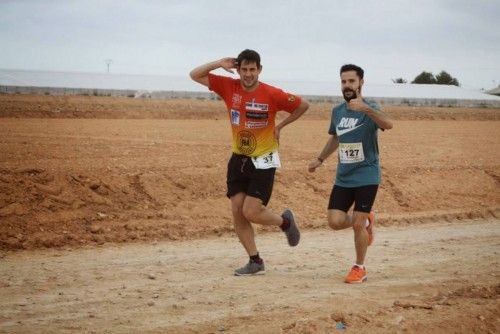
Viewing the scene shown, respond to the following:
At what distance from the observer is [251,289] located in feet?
22.7

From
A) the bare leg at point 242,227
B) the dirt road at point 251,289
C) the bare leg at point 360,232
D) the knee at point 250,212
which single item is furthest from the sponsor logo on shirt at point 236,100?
the dirt road at point 251,289

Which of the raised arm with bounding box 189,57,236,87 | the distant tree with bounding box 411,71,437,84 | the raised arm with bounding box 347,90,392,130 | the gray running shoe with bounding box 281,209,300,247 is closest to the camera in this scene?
the raised arm with bounding box 347,90,392,130

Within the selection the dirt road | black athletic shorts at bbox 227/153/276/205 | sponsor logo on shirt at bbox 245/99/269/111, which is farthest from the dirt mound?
sponsor logo on shirt at bbox 245/99/269/111

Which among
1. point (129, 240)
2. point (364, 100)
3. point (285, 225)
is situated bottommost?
point (129, 240)

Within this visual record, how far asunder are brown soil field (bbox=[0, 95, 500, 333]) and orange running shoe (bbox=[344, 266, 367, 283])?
12cm

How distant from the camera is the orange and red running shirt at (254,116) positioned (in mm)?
7297

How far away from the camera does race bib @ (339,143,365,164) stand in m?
7.19

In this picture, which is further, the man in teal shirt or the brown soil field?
the man in teal shirt

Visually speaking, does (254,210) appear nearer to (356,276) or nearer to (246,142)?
(246,142)

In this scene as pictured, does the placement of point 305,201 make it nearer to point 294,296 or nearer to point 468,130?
point 294,296

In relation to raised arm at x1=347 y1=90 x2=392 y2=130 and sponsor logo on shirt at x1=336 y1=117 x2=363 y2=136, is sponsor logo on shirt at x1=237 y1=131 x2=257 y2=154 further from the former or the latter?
raised arm at x1=347 y1=90 x2=392 y2=130

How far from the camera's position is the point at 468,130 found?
1012 inches

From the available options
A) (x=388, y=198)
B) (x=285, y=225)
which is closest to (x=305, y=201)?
(x=388, y=198)

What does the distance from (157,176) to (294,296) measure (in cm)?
630
